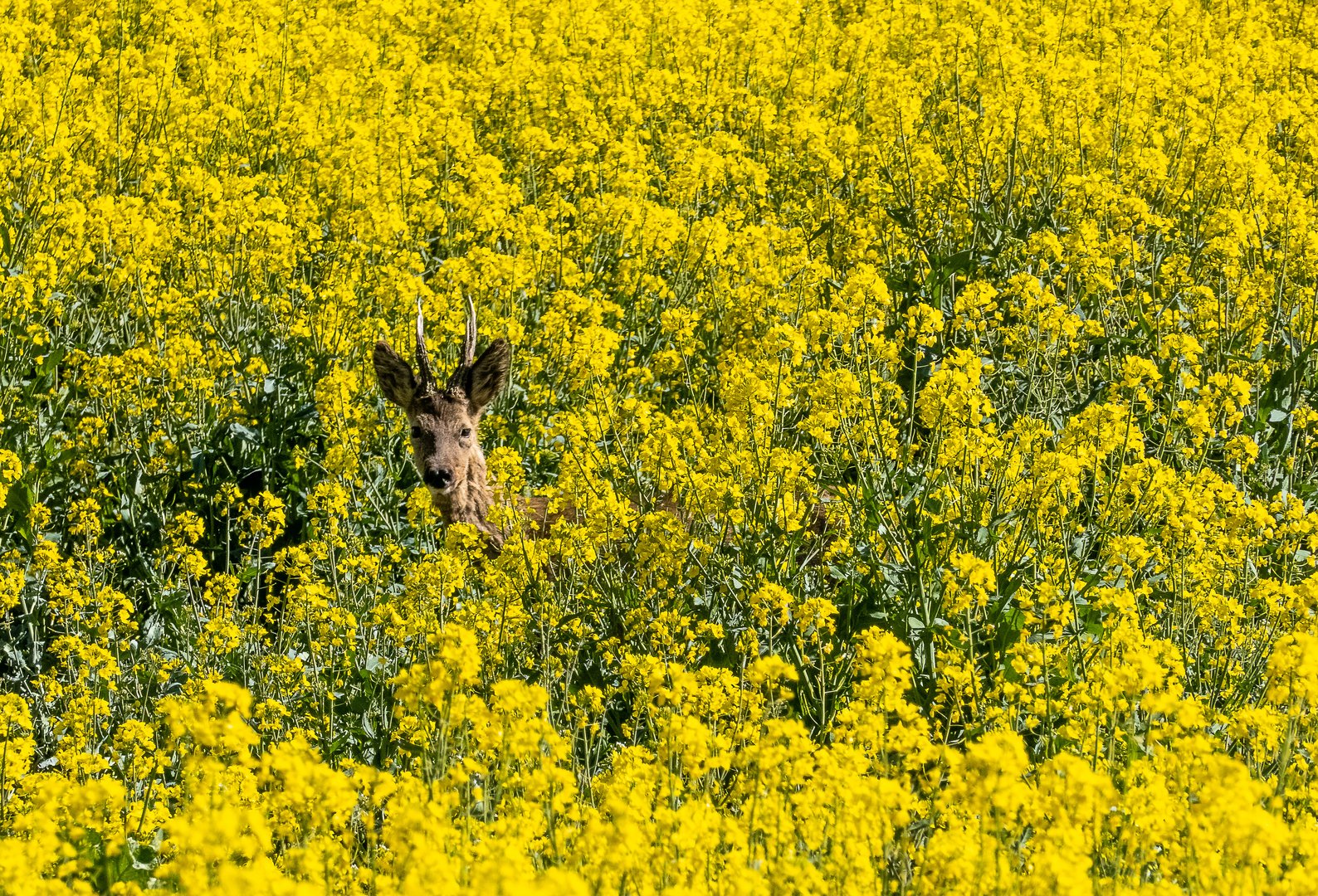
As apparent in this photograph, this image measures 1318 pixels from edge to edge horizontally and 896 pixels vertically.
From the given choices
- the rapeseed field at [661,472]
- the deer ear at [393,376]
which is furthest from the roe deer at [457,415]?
the rapeseed field at [661,472]

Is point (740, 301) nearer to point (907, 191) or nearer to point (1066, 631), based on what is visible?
point (907, 191)

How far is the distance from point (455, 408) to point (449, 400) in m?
0.04

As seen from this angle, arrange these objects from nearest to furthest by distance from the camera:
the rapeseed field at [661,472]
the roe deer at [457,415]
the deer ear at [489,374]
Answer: the rapeseed field at [661,472], the roe deer at [457,415], the deer ear at [489,374]

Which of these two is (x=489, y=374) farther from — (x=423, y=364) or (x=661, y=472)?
(x=661, y=472)

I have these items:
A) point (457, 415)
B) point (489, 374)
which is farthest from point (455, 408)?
→ point (489, 374)

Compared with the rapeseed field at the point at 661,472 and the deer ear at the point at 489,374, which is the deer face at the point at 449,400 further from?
the rapeseed field at the point at 661,472

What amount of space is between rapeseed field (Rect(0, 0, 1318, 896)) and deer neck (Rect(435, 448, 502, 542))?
22 cm

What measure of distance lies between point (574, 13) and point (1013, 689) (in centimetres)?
929

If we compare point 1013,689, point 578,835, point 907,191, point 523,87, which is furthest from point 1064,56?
point 578,835

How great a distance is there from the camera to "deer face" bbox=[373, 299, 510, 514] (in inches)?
265

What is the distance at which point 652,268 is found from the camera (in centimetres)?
864

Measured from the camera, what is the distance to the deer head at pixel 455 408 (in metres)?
6.75

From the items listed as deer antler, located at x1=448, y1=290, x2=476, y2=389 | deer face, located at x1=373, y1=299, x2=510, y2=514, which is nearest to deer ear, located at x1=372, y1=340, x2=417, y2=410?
deer face, located at x1=373, y1=299, x2=510, y2=514

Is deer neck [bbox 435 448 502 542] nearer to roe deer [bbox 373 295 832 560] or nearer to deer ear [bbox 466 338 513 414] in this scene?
roe deer [bbox 373 295 832 560]
